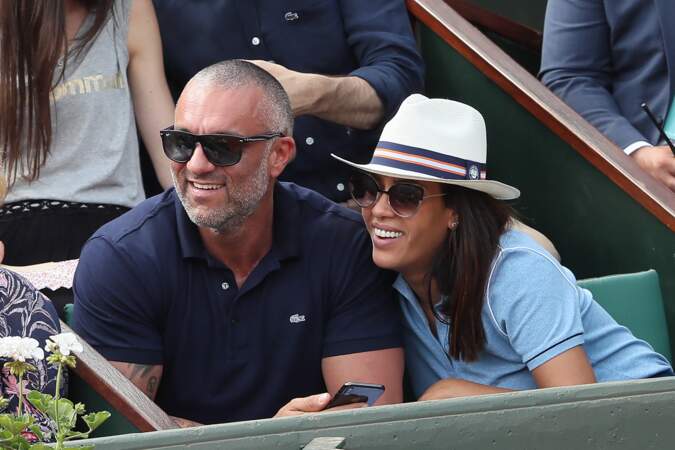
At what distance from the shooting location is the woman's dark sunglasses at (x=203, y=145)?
9.77 ft

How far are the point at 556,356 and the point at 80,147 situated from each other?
1.40 metres

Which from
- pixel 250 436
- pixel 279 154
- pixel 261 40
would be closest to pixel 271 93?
pixel 279 154

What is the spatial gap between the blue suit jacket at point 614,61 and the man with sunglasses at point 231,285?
126 centimetres

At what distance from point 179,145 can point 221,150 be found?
9 cm

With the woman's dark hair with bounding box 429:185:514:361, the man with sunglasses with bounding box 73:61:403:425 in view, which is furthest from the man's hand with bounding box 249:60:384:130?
the woman's dark hair with bounding box 429:185:514:361

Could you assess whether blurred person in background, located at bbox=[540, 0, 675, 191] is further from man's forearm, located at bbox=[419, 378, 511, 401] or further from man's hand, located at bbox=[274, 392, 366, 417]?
man's hand, located at bbox=[274, 392, 366, 417]

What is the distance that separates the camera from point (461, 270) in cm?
299

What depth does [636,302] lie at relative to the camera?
3.34 meters

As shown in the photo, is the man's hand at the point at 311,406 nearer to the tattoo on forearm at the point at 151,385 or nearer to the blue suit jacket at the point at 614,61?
the tattoo on forearm at the point at 151,385

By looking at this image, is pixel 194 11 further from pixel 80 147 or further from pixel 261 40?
pixel 80 147

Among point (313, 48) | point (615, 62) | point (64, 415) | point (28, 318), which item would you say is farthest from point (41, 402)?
point (615, 62)

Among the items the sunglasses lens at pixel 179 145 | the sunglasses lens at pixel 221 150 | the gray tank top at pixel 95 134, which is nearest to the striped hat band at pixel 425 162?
the sunglasses lens at pixel 221 150

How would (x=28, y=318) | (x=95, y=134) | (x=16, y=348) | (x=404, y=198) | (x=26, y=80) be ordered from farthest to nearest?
(x=95, y=134) < (x=26, y=80) < (x=404, y=198) < (x=28, y=318) < (x=16, y=348)

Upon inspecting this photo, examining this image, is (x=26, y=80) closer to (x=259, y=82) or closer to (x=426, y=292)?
(x=259, y=82)
